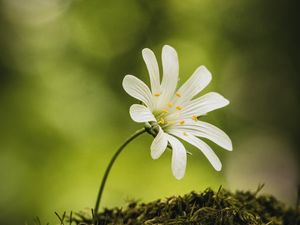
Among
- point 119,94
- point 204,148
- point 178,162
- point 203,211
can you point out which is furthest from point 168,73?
point 119,94

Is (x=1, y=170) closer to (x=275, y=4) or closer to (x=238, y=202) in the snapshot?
(x=275, y=4)

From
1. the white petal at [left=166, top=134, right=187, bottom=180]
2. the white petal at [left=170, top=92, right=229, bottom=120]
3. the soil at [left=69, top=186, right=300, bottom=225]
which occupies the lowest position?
the soil at [left=69, top=186, right=300, bottom=225]

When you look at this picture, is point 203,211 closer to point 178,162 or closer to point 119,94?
point 178,162

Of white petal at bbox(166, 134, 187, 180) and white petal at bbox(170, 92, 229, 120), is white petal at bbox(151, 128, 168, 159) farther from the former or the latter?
white petal at bbox(170, 92, 229, 120)

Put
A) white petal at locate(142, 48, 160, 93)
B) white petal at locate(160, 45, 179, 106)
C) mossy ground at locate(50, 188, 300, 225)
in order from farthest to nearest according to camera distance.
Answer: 1. white petal at locate(160, 45, 179, 106)
2. white petal at locate(142, 48, 160, 93)
3. mossy ground at locate(50, 188, 300, 225)

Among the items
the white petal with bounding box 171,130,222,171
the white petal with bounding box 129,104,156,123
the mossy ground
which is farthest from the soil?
the white petal with bounding box 129,104,156,123

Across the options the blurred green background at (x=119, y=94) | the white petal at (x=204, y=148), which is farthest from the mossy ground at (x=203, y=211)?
the blurred green background at (x=119, y=94)
